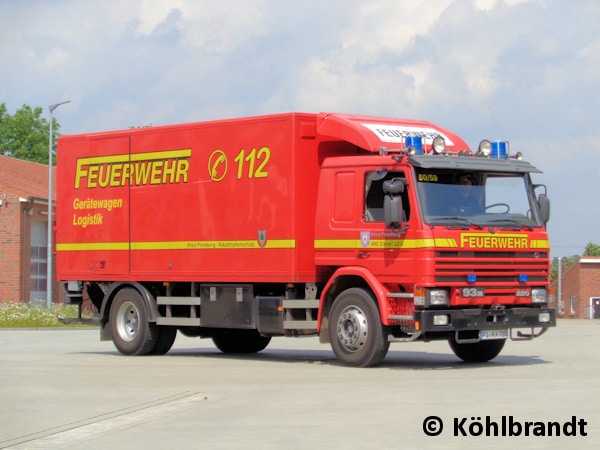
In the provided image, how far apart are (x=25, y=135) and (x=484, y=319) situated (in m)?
82.0

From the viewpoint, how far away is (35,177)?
57.4 meters

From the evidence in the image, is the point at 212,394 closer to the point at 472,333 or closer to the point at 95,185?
the point at 472,333

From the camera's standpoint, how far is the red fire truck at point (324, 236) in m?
17.1

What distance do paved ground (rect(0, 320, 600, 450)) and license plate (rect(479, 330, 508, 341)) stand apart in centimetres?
45

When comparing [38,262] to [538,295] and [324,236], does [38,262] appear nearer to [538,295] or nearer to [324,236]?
[324,236]

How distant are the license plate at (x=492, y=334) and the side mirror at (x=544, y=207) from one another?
1.77 m

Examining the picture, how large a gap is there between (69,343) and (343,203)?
34.9 ft

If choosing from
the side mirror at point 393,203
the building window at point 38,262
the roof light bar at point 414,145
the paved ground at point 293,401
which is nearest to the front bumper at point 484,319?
the paved ground at point 293,401

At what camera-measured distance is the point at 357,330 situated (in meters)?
17.4

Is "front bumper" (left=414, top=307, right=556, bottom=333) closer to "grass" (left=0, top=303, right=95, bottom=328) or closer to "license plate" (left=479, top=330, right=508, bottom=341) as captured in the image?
"license plate" (left=479, top=330, right=508, bottom=341)

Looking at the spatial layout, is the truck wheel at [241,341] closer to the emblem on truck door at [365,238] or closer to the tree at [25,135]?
the emblem on truck door at [365,238]

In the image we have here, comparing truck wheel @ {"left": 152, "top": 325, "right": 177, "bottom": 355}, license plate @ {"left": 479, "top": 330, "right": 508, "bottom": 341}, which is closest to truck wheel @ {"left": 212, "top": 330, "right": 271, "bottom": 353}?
truck wheel @ {"left": 152, "top": 325, "right": 177, "bottom": 355}

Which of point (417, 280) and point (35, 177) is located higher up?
point (35, 177)

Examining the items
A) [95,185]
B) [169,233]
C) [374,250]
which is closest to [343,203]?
[374,250]
